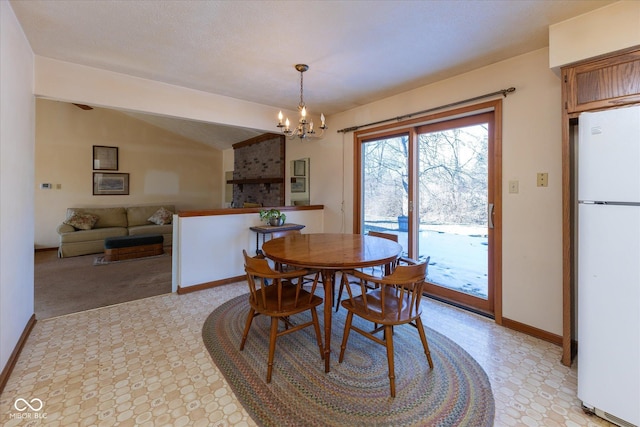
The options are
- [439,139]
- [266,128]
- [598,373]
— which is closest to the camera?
[598,373]

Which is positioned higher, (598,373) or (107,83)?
(107,83)

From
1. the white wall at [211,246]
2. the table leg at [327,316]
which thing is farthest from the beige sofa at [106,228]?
the table leg at [327,316]

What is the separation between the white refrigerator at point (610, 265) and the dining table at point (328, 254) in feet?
3.55

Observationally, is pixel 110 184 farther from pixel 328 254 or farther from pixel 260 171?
pixel 328 254

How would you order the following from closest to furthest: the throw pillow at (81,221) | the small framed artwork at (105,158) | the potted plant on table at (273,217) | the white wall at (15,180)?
1. the white wall at (15,180)
2. the potted plant on table at (273,217)
3. the throw pillow at (81,221)
4. the small framed artwork at (105,158)

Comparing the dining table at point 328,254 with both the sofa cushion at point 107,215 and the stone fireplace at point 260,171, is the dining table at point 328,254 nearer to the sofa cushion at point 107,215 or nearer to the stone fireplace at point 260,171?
the stone fireplace at point 260,171

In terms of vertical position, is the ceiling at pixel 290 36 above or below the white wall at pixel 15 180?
above

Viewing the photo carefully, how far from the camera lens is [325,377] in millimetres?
1747

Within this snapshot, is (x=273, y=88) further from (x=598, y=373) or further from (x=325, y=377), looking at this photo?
(x=598, y=373)

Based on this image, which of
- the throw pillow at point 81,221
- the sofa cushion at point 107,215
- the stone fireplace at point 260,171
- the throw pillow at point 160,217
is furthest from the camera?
the throw pillow at point 160,217

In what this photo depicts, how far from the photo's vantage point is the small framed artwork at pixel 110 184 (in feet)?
19.5

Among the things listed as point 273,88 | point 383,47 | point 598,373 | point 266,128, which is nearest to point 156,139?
point 266,128

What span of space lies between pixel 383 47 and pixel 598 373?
2550mm

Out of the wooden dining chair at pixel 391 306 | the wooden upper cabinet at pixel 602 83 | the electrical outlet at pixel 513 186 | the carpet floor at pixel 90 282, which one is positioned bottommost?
the carpet floor at pixel 90 282
